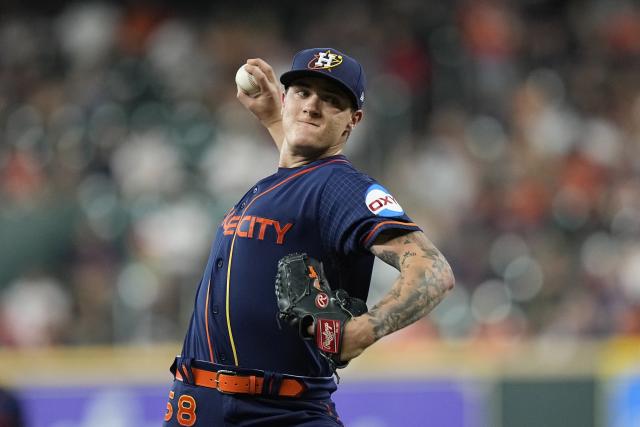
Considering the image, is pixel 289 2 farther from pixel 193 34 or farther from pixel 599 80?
pixel 599 80

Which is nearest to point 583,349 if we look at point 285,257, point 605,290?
point 605,290

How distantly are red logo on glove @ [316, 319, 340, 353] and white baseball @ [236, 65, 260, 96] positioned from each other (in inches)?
60.5

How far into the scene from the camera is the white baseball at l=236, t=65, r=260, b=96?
4.62 meters

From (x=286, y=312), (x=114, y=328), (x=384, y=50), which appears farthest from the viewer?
(x=384, y=50)

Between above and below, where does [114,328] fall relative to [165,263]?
below

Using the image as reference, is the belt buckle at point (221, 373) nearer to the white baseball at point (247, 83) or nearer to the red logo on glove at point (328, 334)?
the red logo on glove at point (328, 334)

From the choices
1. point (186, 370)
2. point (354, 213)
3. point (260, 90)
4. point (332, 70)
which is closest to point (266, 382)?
point (186, 370)

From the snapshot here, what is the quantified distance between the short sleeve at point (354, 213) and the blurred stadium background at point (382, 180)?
199 inches

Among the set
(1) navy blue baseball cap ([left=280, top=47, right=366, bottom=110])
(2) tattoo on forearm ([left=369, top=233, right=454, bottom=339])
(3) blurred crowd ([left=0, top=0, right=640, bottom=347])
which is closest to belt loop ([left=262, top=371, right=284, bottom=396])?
(2) tattoo on forearm ([left=369, top=233, right=454, bottom=339])

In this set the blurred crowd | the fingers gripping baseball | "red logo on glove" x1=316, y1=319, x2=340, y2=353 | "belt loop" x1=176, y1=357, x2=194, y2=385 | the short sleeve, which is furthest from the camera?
the blurred crowd

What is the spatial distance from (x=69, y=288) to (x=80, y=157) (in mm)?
1613

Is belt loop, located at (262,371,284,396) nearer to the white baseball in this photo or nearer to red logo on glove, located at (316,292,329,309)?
red logo on glove, located at (316,292,329,309)

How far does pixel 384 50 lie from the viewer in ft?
40.5

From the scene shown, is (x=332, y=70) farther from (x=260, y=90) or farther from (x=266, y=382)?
(x=266, y=382)
